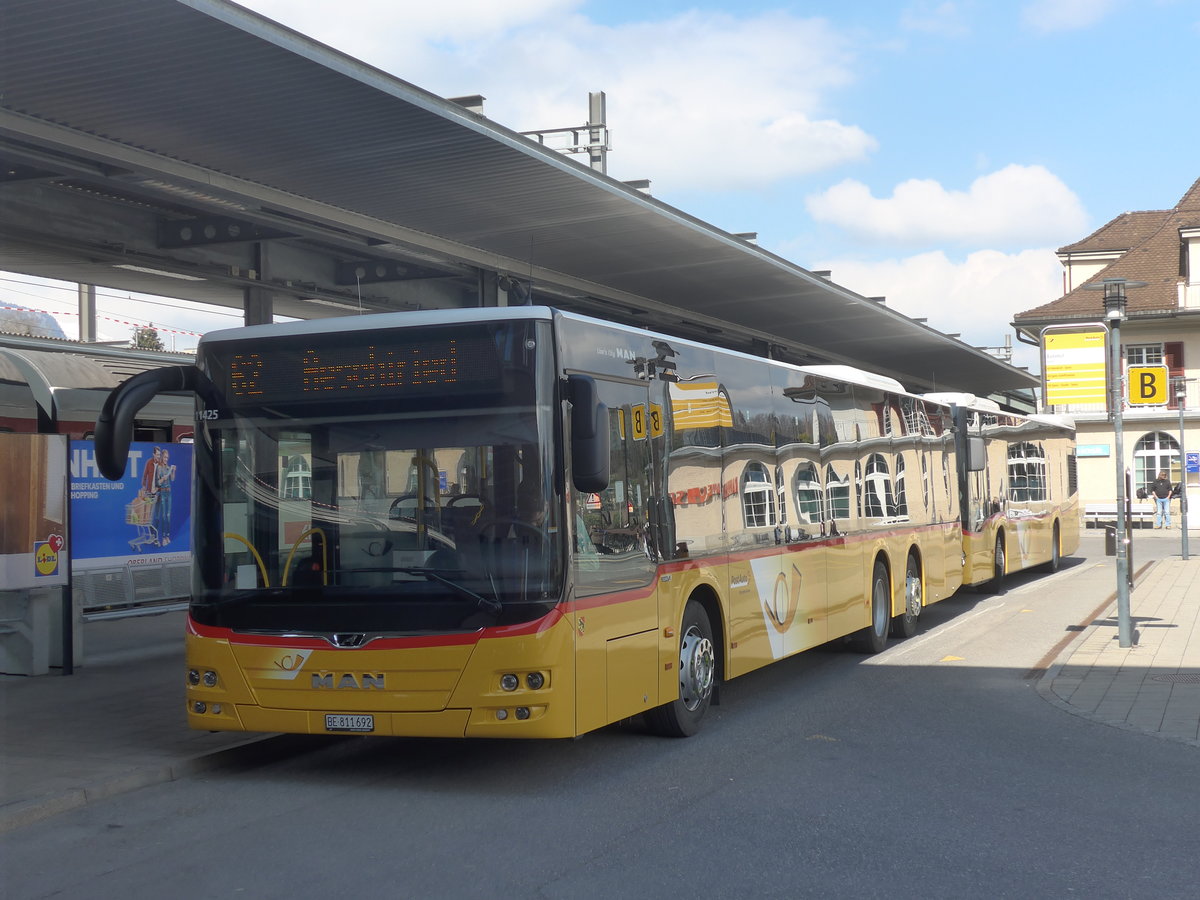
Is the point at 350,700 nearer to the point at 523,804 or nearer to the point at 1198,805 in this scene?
the point at 523,804

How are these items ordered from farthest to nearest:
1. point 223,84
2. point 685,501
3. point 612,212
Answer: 1. point 612,212
2. point 223,84
3. point 685,501

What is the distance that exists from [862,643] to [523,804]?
744cm

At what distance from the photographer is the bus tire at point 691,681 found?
9148mm

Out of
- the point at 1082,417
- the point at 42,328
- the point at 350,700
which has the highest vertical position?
the point at 42,328

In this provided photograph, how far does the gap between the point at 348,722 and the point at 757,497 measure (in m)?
4.31

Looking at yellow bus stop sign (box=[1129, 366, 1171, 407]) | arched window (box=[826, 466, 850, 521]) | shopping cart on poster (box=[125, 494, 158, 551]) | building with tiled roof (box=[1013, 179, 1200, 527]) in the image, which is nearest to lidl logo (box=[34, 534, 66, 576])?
shopping cart on poster (box=[125, 494, 158, 551])

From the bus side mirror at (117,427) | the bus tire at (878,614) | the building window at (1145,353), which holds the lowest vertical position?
the bus tire at (878,614)

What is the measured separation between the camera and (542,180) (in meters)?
13.7

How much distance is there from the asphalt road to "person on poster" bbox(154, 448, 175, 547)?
4894 millimetres

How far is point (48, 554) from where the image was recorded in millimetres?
12258

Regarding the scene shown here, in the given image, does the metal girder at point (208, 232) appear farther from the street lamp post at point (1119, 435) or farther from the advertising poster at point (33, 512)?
the street lamp post at point (1119, 435)

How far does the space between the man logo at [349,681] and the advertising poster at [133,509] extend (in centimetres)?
576

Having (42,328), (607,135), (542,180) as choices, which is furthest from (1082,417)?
(542,180)

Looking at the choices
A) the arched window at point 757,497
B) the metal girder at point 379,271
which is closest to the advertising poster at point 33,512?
the metal girder at point 379,271
